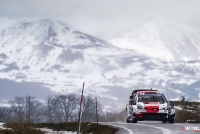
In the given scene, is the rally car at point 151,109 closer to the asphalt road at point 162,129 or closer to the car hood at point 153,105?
the car hood at point 153,105

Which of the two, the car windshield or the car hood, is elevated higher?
the car windshield

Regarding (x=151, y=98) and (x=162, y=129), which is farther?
(x=151, y=98)

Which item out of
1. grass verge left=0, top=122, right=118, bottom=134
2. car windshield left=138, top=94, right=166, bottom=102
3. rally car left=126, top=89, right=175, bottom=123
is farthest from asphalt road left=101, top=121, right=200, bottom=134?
car windshield left=138, top=94, right=166, bottom=102

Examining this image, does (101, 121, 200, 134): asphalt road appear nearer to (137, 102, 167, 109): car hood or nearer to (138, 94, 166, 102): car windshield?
(137, 102, 167, 109): car hood

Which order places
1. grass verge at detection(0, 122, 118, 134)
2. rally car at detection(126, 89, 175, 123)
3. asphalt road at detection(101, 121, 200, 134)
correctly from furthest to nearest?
rally car at detection(126, 89, 175, 123)
grass verge at detection(0, 122, 118, 134)
asphalt road at detection(101, 121, 200, 134)

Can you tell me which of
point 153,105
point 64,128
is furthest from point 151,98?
point 64,128

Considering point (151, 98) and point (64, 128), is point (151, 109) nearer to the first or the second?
point (151, 98)

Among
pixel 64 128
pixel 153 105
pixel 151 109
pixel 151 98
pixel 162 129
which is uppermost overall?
pixel 151 98

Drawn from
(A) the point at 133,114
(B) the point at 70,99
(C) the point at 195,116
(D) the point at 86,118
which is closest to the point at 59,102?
(B) the point at 70,99

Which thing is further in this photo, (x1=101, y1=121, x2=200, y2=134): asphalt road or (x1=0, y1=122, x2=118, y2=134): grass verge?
(x1=0, y1=122, x2=118, y2=134): grass verge

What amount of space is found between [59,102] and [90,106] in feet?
43.6

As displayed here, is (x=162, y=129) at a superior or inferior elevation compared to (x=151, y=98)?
inferior

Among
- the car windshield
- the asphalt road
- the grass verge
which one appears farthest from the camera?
the car windshield

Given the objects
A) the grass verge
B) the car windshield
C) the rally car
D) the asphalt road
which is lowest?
the grass verge
